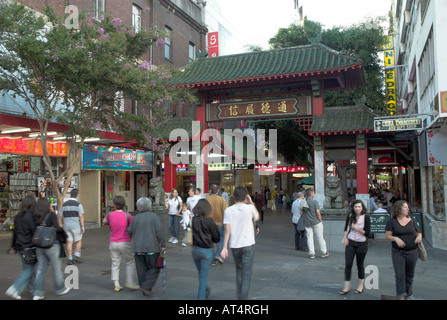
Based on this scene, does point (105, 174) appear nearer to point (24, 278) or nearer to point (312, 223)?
point (312, 223)

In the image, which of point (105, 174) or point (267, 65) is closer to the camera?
point (267, 65)

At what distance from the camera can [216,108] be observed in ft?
51.5

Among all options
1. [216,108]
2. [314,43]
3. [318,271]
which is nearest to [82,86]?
[216,108]

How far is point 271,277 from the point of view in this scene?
26.7 feet

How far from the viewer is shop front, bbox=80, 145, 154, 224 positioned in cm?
1764

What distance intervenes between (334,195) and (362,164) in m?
1.70

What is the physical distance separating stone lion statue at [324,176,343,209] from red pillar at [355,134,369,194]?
3.48 ft

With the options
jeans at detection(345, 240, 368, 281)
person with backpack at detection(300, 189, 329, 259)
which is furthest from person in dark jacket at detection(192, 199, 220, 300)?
person with backpack at detection(300, 189, 329, 259)

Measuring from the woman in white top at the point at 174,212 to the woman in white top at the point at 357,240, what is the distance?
22.4ft

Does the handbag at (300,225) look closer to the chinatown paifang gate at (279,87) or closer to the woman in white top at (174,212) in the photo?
the chinatown paifang gate at (279,87)

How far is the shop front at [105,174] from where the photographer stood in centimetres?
1764

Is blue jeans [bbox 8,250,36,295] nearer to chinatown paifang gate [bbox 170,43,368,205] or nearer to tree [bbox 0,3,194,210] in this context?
tree [bbox 0,3,194,210]

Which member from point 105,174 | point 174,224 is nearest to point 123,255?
point 174,224

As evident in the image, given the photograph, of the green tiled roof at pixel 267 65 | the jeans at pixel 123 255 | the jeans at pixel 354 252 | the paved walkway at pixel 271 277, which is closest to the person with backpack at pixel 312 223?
the paved walkway at pixel 271 277
